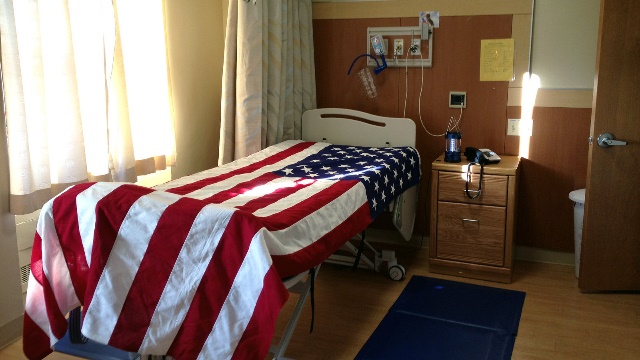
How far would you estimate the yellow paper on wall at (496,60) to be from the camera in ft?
12.1

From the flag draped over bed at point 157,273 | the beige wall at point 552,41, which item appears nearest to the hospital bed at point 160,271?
the flag draped over bed at point 157,273

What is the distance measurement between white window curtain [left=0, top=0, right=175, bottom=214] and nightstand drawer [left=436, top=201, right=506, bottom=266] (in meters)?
1.67

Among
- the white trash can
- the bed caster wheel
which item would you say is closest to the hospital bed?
the bed caster wheel

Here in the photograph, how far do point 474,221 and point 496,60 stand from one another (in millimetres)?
987

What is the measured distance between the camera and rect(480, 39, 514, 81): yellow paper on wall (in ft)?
12.1

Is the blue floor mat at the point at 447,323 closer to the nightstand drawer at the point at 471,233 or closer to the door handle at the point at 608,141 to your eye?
the nightstand drawer at the point at 471,233

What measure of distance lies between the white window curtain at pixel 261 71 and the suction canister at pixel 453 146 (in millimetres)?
1035

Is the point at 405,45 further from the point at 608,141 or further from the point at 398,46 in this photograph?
the point at 608,141

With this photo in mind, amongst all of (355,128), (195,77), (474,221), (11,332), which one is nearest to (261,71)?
(195,77)

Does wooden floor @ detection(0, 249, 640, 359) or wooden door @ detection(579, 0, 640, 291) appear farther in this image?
wooden door @ detection(579, 0, 640, 291)

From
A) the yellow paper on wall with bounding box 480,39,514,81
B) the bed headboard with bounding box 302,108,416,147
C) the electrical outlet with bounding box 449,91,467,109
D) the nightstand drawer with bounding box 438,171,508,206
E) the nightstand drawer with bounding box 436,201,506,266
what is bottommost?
the nightstand drawer with bounding box 436,201,506,266

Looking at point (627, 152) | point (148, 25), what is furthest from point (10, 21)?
point (627, 152)

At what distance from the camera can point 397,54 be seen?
3938 millimetres

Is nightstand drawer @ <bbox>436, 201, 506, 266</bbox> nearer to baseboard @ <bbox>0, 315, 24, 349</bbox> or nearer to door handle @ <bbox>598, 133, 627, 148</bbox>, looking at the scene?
door handle @ <bbox>598, 133, 627, 148</bbox>
